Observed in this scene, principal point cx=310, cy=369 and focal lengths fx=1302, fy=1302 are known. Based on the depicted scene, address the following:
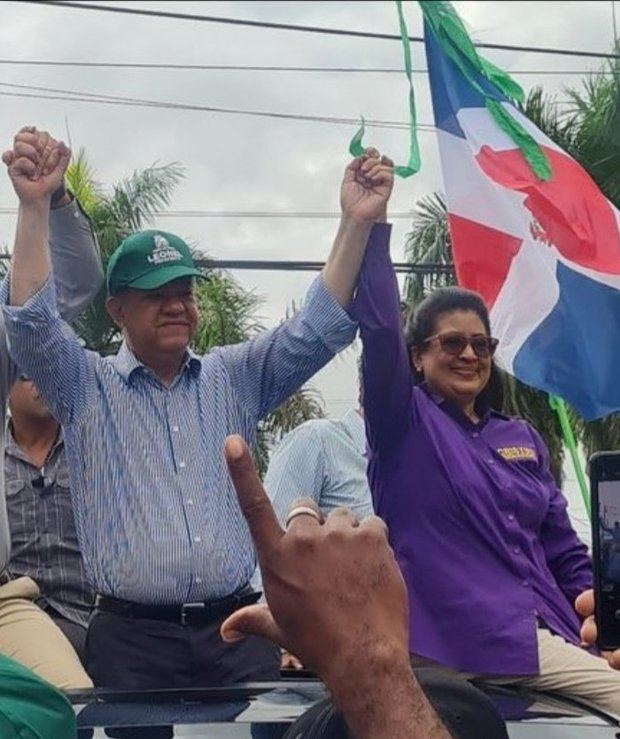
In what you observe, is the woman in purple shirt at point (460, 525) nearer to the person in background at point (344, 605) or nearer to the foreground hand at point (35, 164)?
the foreground hand at point (35, 164)

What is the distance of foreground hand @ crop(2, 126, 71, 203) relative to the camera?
2738mm

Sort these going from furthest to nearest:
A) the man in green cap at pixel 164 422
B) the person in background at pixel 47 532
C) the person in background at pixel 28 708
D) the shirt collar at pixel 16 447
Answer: the shirt collar at pixel 16 447 → the person in background at pixel 47 532 → the man in green cap at pixel 164 422 → the person in background at pixel 28 708

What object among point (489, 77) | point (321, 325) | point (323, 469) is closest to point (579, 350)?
point (489, 77)

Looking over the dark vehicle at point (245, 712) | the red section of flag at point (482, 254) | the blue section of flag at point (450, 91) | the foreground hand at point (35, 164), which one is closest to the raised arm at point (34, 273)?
the foreground hand at point (35, 164)

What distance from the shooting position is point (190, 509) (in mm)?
2926

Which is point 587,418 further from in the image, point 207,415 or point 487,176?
point 207,415

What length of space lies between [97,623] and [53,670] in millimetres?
196

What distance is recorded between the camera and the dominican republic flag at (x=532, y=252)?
14.8 feet

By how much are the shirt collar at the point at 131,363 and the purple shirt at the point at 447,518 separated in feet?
1.56

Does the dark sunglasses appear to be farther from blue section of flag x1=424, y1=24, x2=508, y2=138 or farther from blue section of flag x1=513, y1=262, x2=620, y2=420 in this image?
blue section of flag x1=424, y1=24, x2=508, y2=138

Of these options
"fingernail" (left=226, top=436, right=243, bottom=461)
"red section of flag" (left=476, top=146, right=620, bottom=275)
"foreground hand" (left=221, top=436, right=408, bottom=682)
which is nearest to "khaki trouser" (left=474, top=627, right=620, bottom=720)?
"foreground hand" (left=221, top=436, right=408, bottom=682)

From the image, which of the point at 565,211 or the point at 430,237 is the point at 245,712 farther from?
the point at 430,237

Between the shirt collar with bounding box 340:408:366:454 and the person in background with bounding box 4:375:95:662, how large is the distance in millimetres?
817

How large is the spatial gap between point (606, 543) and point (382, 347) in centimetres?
100
